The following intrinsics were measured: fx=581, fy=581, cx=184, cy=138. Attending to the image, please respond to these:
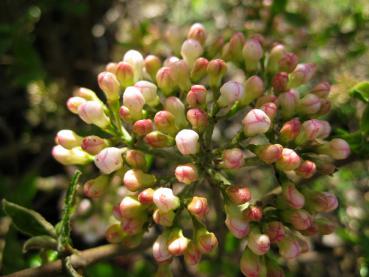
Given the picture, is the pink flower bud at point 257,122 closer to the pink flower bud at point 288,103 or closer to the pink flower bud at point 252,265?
the pink flower bud at point 288,103

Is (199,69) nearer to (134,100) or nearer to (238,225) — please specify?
(134,100)

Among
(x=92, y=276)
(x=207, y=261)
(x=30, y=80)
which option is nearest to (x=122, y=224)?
(x=92, y=276)

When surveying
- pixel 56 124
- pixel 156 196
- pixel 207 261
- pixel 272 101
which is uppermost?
pixel 272 101

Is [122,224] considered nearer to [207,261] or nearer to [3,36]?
[207,261]

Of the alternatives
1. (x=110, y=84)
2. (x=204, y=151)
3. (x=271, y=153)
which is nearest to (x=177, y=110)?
(x=204, y=151)

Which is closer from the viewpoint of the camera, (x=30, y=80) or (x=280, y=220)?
(x=280, y=220)
